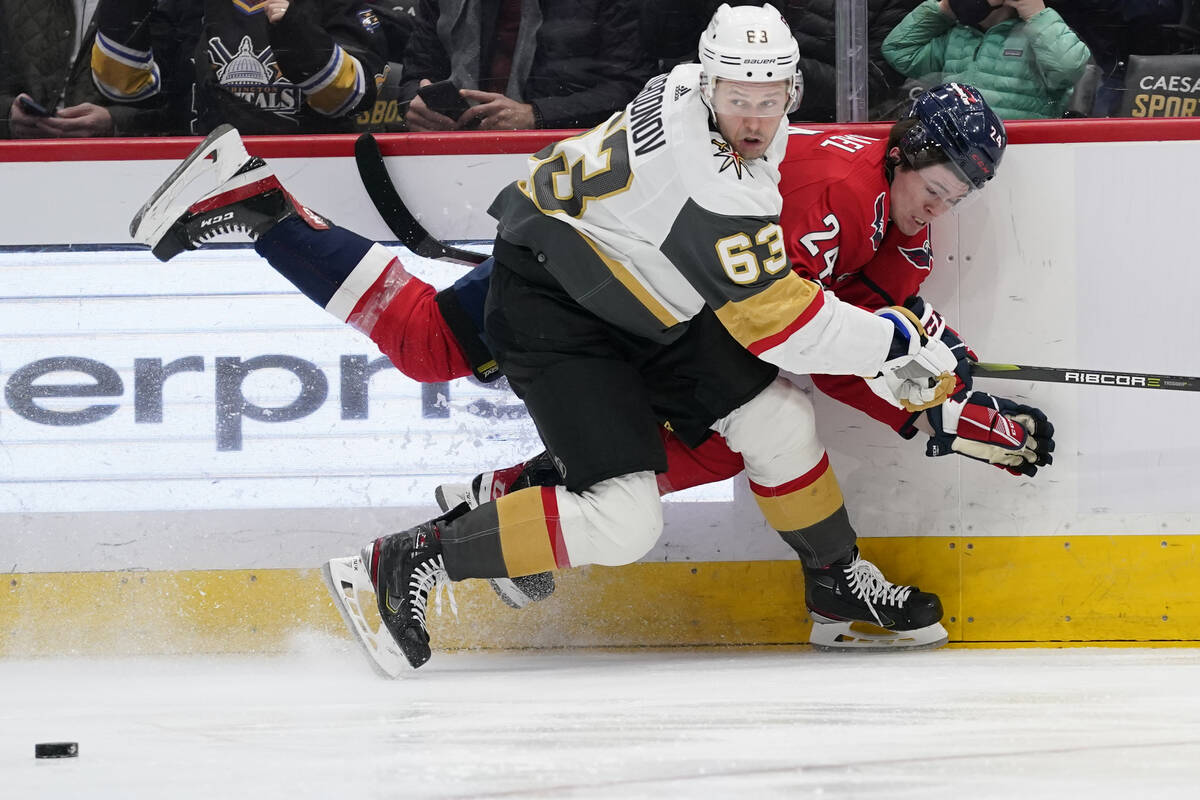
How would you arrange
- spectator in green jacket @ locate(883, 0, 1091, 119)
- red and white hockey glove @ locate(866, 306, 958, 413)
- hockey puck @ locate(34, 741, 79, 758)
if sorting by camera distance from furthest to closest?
1. spectator in green jacket @ locate(883, 0, 1091, 119)
2. red and white hockey glove @ locate(866, 306, 958, 413)
3. hockey puck @ locate(34, 741, 79, 758)

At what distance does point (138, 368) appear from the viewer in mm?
2502

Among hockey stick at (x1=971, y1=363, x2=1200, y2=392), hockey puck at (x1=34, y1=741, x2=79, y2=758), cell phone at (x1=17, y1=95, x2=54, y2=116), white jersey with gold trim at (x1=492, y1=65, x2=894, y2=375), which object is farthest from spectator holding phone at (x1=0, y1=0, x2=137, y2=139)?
hockey stick at (x1=971, y1=363, x2=1200, y2=392)

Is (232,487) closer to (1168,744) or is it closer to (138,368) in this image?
(138,368)

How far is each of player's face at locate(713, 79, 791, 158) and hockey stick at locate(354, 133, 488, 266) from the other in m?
0.76

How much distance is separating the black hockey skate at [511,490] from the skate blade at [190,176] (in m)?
0.75

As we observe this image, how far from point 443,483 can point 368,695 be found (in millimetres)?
666

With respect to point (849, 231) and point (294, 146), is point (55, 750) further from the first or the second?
point (849, 231)

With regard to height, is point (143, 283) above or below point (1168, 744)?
above

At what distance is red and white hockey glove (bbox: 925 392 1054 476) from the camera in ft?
7.53

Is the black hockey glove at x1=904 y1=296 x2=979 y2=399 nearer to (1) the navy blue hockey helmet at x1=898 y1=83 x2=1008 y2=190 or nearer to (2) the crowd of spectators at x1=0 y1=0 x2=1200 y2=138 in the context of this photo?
(1) the navy blue hockey helmet at x1=898 y1=83 x2=1008 y2=190

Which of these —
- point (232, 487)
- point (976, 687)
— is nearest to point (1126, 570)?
point (976, 687)

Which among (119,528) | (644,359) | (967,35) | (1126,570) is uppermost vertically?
(967,35)

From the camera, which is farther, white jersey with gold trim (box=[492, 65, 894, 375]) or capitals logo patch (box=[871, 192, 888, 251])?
capitals logo patch (box=[871, 192, 888, 251])

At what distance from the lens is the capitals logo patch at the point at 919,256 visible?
2289mm
